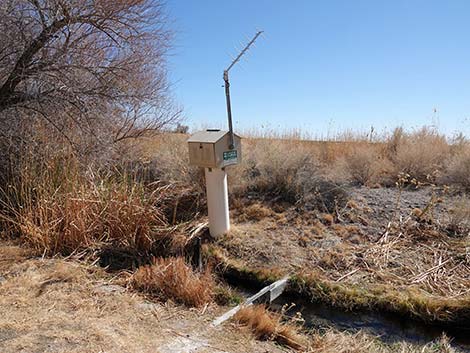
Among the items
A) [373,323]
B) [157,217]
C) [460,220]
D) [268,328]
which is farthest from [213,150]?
[460,220]

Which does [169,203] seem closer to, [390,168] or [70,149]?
[70,149]

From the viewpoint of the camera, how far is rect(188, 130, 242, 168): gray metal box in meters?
4.15

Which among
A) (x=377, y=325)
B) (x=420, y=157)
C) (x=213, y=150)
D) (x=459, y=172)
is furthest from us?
(x=420, y=157)

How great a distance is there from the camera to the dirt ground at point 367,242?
3852 millimetres

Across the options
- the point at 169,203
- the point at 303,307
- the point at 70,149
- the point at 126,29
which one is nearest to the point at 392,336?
the point at 303,307

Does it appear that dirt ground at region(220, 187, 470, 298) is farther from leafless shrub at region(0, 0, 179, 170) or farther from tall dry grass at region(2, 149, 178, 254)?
leafless shrub at region(0, 0, 179, 170)

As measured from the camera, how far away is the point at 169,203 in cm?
540

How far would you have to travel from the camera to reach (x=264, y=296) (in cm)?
353

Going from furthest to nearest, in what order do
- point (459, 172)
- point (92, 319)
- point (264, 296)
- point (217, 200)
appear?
point (459, 172) < point (217, 200) < point (264, 296) < point (92, 319)

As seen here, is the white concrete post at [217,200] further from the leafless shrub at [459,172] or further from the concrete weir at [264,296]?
the leafless shrub at [459,172]

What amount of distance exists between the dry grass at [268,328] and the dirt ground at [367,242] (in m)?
1.02

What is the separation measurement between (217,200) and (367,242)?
183 cm

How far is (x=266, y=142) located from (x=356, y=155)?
164cm

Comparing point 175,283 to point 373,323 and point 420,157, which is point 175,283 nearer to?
point 373,323
